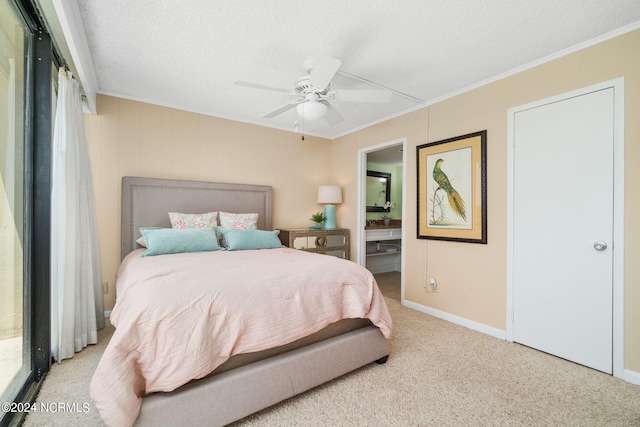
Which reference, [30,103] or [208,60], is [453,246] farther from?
[30,103]

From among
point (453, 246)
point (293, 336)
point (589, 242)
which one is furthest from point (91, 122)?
point (589, 242)

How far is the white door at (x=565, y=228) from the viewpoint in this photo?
2.14m

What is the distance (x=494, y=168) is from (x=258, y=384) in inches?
109

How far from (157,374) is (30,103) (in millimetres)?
1974

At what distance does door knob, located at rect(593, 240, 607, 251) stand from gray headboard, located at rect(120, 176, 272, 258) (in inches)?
140

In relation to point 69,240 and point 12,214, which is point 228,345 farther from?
point 69,240

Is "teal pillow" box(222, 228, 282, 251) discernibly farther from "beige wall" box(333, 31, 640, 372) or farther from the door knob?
the door knob

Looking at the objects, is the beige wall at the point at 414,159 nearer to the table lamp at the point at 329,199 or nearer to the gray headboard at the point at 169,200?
the gray headboard at the point at 169,200

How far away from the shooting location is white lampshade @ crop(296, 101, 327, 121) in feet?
7.78

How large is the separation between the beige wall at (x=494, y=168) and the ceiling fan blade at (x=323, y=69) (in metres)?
1.81

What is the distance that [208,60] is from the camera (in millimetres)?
2484

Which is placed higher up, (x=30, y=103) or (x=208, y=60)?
(x=208, y=60)

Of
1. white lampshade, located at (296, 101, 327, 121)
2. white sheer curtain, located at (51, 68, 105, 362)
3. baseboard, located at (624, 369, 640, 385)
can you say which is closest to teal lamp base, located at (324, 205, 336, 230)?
white lampshade, located at (296, 101, 327, 121)

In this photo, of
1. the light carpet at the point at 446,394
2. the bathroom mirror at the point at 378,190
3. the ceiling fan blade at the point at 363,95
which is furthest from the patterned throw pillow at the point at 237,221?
the bathroom mirror at the point at 378,190
